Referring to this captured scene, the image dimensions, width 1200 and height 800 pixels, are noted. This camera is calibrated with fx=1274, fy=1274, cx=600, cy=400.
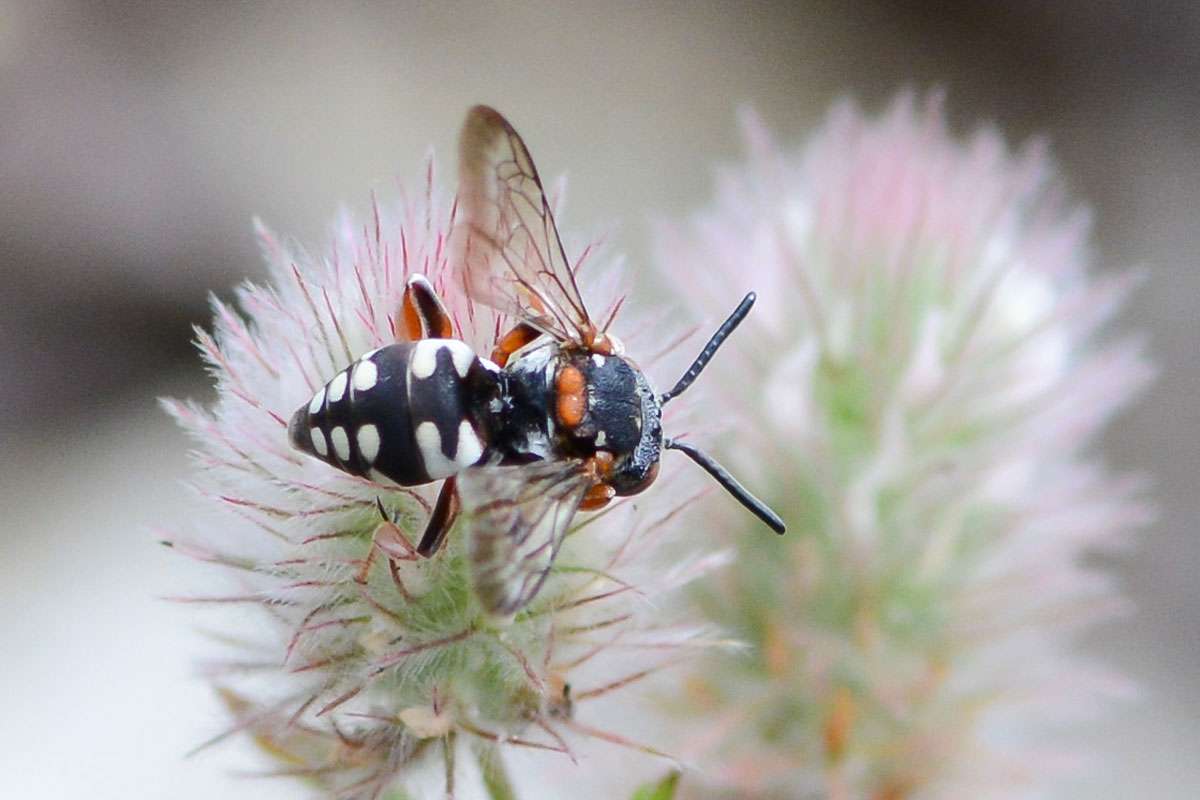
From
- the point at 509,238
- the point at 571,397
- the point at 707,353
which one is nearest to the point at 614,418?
the point at 571,397

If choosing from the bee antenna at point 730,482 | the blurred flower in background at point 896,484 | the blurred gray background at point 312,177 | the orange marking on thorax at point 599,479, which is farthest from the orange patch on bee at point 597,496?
the blurred gray background at point 312,177

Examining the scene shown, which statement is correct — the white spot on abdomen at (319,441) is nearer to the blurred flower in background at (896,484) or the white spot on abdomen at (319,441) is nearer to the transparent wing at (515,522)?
the transparent wing at (515,522)

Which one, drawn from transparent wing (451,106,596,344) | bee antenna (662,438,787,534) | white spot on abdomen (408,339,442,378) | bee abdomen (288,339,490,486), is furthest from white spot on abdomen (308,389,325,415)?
bee antenna (662,438,787,534)

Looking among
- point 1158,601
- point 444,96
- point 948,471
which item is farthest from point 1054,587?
point 444,96

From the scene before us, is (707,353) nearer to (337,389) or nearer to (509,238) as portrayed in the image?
(509,238)

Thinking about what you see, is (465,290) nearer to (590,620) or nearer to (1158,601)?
(590,620)

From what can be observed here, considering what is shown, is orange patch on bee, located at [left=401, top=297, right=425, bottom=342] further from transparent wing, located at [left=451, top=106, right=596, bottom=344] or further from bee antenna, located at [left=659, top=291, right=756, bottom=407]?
bee antenna, located at [left=659, top=291, right=756, bottom=407]

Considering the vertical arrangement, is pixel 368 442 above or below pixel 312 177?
below
